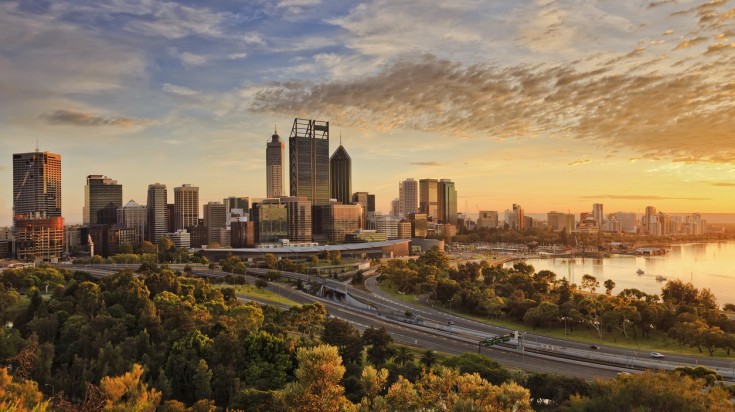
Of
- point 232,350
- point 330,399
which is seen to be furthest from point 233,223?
point 330,399

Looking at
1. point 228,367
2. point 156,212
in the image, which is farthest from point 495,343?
point 156,212

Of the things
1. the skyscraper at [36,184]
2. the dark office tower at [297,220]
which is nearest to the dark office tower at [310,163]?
the dark office tower at [297,220]

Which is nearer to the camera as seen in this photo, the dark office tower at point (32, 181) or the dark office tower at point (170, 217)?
the dark office tower at point (32, 181)

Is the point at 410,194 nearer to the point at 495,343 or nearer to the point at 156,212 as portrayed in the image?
the point at 156,212

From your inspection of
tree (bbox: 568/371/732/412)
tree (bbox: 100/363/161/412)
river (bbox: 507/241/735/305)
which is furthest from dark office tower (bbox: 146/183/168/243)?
tree (bbox: 568/371/732/412)

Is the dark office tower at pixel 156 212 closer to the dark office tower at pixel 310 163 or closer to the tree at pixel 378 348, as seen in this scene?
the dark office tower at pixel 310 163

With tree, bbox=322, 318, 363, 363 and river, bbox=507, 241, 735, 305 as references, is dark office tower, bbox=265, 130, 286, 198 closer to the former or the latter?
river, bbox=507, 241, 735, 305

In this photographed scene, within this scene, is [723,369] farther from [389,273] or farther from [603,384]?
[389,273]
